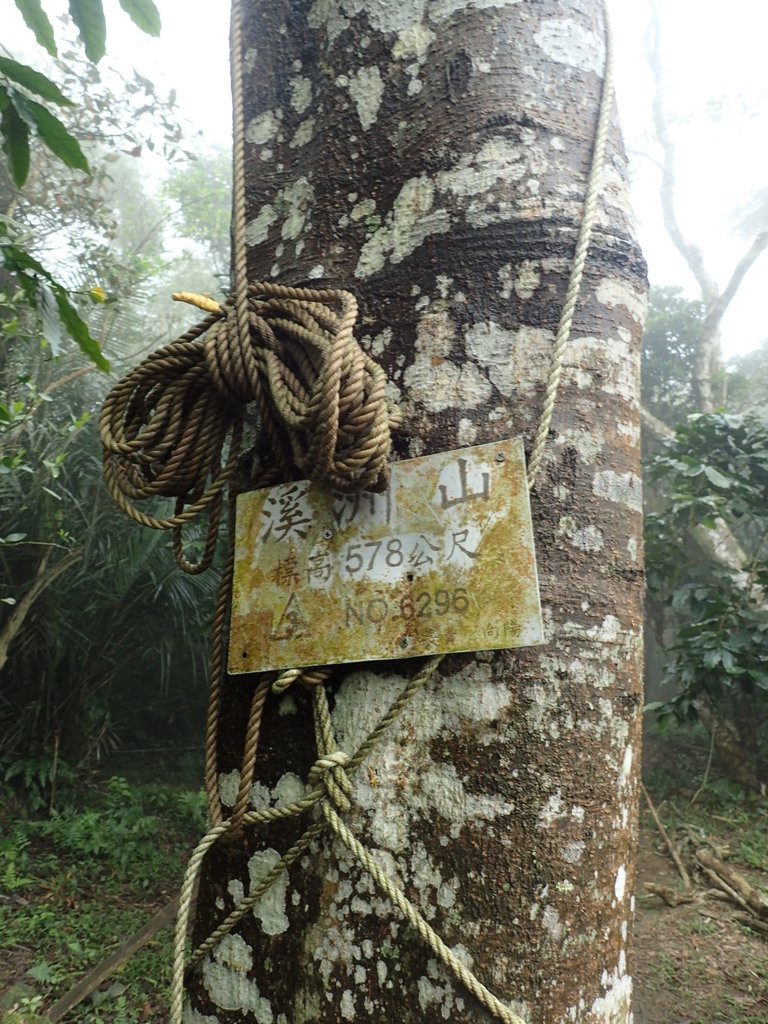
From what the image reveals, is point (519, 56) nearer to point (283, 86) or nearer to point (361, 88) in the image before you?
point (361, 88)

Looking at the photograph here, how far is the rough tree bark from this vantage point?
75 centimetres

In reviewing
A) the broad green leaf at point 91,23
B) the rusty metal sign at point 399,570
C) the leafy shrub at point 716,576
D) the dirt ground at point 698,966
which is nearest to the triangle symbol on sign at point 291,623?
the rusty metal sign at point 399,570

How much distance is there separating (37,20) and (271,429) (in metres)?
1.03

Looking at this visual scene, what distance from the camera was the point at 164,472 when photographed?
2.98 ft

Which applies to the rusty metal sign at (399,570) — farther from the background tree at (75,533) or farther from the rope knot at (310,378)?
the background tree at (75,533)

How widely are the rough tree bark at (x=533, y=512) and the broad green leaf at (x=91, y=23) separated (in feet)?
1.61

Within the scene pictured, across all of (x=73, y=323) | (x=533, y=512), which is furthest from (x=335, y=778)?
(x=73, y=323)

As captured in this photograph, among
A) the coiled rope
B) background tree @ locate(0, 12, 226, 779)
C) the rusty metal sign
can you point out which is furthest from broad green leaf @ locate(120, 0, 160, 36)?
background tree @ locate(0, 12, 226, 779)

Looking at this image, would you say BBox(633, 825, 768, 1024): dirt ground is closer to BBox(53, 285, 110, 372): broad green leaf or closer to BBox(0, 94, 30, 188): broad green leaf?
BBox(53, 285, 110, 372): broad green leaf

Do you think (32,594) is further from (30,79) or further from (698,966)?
(698,966)

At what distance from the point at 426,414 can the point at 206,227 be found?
33.1 feet

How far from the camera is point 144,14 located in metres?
1.35

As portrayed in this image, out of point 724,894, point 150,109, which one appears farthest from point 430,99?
point 150,109

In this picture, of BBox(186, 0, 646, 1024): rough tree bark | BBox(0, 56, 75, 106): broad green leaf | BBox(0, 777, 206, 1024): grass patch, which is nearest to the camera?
BBox(186, 0, 646, 1024): rough tree bark
